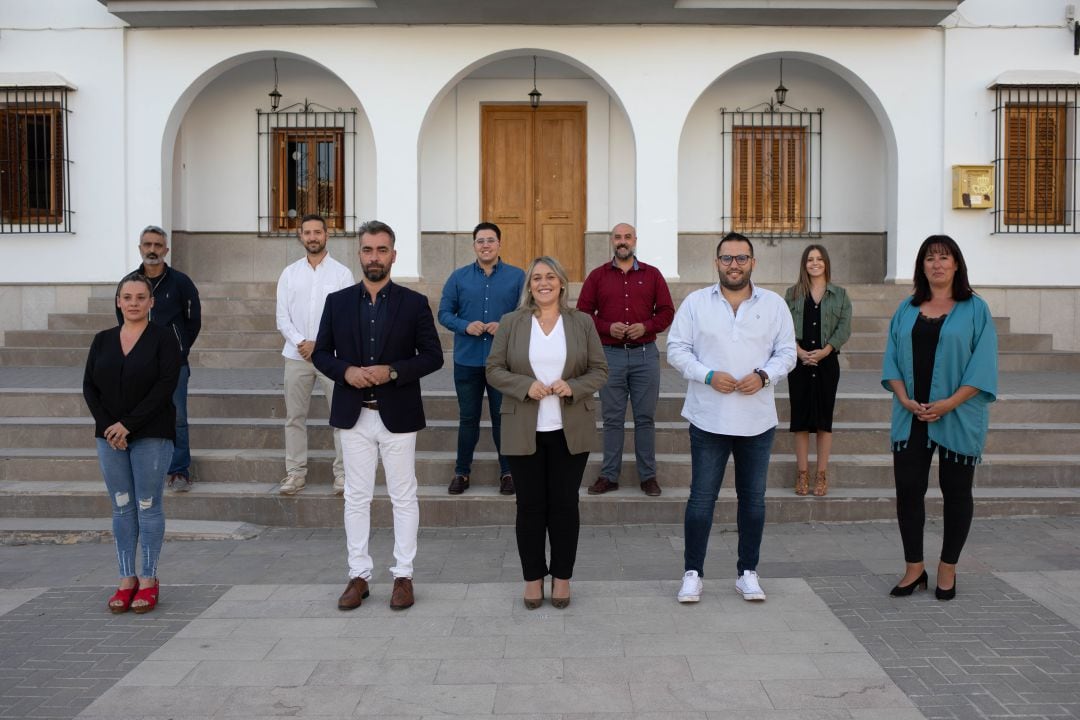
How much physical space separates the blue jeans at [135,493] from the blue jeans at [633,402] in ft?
11.0

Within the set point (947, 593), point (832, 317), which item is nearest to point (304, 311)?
point (832, 317)

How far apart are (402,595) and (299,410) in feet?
8.41

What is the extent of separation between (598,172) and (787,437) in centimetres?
699

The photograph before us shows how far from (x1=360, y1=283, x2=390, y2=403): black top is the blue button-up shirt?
1.86m

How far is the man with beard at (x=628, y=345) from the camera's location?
7.75m

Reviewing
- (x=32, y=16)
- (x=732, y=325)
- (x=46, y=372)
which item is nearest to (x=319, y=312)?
(x=732, y=325)

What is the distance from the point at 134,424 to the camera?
557cm

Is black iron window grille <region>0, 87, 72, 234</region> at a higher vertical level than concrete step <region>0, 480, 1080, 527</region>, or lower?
higher

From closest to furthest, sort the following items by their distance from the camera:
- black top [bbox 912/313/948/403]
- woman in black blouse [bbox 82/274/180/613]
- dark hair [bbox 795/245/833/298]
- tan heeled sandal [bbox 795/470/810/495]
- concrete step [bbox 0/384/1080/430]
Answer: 1. woman in black blouse [bbox 82/274/180/613]
2. black top [bbox 912/313/948/403]
3. dark hair [bbox 795/245/833/298]
4. tan heeled sandal [bbox 795/470/810/495]
5. concrete step [bbox 0/384/1080/430]

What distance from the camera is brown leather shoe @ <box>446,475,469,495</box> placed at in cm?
786

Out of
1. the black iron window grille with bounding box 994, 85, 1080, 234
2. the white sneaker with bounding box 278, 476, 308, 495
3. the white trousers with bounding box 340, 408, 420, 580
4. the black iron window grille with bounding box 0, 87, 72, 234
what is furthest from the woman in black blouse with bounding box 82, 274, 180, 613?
the black iron window grille with bounding box 994, 85, 1080, 234

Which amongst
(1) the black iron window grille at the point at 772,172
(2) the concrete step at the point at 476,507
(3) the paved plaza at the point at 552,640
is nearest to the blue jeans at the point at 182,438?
(2) the concrete step at the point at 476,507

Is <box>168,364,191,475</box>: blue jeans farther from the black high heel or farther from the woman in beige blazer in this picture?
the black high heel

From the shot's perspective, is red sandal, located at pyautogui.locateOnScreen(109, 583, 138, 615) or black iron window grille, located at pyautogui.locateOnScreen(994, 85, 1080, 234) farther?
black iron window grille, located at pyautogui.locateOnScreen(994, 85, 1080, 234)
